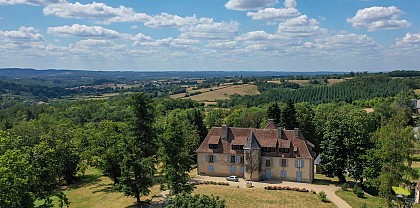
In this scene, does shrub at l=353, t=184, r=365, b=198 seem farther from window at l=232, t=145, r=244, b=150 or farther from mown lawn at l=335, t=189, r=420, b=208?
window at l=232, t=145, r=244, b=150

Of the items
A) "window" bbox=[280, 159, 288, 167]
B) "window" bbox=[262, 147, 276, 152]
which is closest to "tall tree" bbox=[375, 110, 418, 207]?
"window" bbox=[280, 159, 288, 167]

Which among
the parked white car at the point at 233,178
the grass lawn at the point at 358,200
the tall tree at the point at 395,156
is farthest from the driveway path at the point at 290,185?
the tall tree at the point at 395,156

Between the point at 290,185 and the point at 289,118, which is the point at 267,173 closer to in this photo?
the point at 290,185

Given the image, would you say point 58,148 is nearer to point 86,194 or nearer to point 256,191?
point 86,194

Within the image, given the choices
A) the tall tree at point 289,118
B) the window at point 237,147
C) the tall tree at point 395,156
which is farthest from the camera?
the tall tree at point 289,118

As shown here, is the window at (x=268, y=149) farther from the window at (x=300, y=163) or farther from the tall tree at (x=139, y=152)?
the tall tree at (x=139, y=152)
